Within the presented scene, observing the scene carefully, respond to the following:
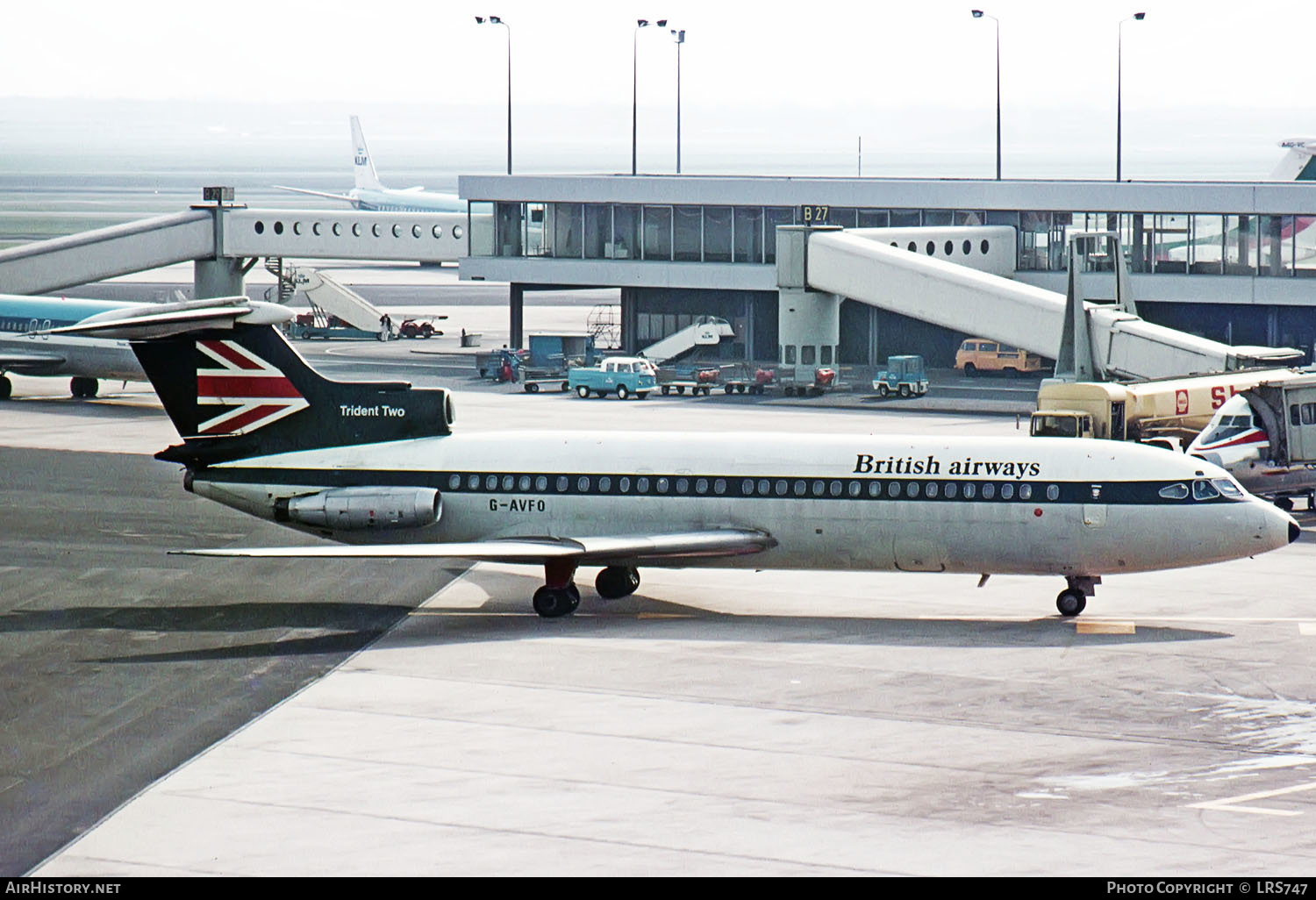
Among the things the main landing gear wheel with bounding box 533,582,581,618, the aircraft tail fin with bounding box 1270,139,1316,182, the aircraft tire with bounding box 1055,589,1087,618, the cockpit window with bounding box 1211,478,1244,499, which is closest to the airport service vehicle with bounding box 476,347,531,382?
the aircraft tail fin with bounding box 1270,139,1316,182

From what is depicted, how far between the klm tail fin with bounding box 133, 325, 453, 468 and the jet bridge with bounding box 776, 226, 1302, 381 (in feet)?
108

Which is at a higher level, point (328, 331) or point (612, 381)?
point (328, 331)

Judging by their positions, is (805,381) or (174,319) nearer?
(174,319)

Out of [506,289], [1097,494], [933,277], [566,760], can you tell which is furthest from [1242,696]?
[506,289]

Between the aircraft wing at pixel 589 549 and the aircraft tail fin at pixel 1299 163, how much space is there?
69.0 meters

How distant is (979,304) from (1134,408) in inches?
813

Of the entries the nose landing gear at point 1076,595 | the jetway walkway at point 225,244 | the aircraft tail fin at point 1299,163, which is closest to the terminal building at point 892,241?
the jetway walkway at point 225,244

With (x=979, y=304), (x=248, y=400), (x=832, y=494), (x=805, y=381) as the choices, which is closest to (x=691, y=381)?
(x=805, y=381)

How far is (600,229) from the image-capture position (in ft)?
297

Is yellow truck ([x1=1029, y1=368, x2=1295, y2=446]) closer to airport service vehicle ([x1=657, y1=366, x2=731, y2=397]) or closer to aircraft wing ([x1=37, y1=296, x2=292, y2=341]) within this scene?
airport service vehicle ([x1=657, y1=366, x2=731, y2=397])

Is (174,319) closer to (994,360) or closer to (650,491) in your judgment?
(650,491)

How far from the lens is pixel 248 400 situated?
35.0m

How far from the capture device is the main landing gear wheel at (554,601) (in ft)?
112

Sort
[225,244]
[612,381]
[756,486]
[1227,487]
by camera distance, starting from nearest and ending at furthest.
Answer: [1227,487] < [756,486] < [612,381] < [225,244]
